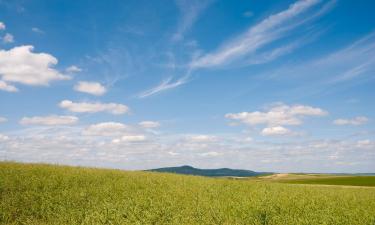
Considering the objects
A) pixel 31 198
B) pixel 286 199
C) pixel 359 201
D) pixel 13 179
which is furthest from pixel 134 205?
pixel 359 201

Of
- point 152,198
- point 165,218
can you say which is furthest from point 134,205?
point 165,218

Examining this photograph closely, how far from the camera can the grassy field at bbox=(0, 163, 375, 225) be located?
47.6ft

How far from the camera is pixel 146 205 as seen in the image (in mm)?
16875

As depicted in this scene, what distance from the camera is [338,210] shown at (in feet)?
51.9

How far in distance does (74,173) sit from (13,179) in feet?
14.3

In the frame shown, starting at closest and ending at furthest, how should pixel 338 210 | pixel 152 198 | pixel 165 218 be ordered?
pixel 165 218
pixel 338 210
pixel 152 198

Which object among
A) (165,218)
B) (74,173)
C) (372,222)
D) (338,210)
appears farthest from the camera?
(74,173)

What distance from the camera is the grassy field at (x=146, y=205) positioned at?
47.6 feet

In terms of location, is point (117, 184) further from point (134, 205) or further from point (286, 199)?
point (286, 199)

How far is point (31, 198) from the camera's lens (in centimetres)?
1831

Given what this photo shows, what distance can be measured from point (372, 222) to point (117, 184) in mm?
14319

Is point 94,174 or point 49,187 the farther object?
point 94,174

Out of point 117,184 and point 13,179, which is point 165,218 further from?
point 13,179

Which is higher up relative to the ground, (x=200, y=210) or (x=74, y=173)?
(x=74, y=173)
